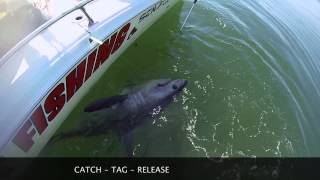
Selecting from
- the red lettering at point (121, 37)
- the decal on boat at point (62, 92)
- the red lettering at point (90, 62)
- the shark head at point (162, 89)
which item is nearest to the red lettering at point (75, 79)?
the decal on boat at point (62, 92)

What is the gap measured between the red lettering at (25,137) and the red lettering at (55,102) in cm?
34

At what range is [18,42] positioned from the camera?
15.0ft

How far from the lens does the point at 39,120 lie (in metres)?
4.41

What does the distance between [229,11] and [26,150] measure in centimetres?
730

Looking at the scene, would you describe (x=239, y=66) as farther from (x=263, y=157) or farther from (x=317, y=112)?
(x=263, y=157)

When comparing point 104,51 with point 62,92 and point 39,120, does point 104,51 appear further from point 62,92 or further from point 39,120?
point 39,120

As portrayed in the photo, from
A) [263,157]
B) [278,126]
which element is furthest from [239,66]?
[263,157]

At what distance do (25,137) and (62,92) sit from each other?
81cm

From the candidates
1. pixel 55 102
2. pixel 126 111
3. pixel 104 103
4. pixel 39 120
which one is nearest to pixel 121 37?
pixel 104 103

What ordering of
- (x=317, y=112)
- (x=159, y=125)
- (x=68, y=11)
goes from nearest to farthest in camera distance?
(x=68, y=11), (x=159, y=125), (x=317, y=112)

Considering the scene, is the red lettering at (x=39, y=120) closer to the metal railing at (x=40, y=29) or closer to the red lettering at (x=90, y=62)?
the metal railing at (x=40, y=29)

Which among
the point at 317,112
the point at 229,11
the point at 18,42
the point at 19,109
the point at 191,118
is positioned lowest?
the point at 317,112

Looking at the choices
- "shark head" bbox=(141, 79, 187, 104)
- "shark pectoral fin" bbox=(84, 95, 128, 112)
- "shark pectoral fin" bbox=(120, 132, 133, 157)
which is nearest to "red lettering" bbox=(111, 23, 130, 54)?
"shark pectoral fin" bbox=(84, 95, 128, 112)

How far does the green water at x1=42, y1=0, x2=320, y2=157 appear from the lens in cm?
593
